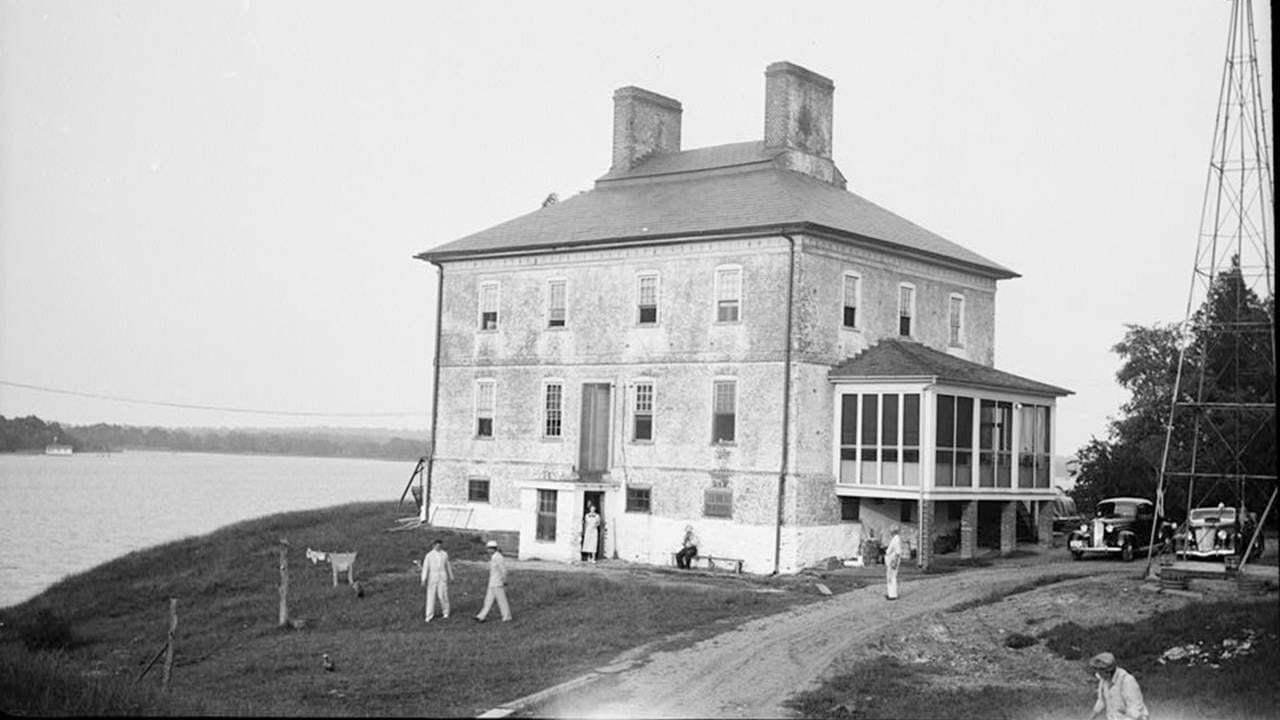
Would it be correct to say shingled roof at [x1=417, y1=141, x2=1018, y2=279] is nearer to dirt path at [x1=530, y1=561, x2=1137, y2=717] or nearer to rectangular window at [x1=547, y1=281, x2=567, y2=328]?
rectangular window at [x1=547, y1=281, x2=567, y2=328]

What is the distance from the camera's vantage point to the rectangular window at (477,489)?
37.1 meters

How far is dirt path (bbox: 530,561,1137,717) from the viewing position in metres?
17.4

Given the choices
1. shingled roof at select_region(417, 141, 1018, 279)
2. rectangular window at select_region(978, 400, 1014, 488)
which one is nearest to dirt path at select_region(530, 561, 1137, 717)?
rectangular window at select_region(978, 400, 1014, 488)

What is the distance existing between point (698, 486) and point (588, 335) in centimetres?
507

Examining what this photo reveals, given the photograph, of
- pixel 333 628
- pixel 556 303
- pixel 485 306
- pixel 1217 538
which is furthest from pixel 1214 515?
pixel 485 306

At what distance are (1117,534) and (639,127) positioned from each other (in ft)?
57.9

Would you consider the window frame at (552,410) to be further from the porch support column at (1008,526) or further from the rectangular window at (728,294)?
the porch support column at (1008,526)

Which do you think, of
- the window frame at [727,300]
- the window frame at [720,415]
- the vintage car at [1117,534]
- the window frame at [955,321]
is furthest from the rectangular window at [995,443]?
the window frame at [727,300]

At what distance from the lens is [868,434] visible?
1248 inches

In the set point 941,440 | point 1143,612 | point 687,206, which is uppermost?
point 687,206

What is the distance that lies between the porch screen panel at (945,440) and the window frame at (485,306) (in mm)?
12168

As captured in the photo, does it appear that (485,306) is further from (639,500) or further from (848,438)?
(848,438)

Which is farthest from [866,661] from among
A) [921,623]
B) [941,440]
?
[941,440]

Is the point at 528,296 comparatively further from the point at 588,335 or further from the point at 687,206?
the point at 687,206
